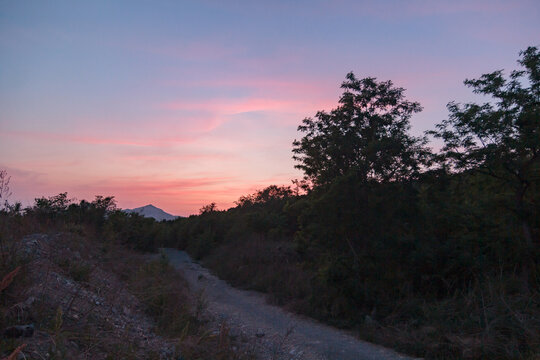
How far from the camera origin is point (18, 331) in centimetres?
391

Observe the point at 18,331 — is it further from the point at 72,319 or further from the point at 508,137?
the point at 508,137

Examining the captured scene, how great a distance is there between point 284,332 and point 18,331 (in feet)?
20.1

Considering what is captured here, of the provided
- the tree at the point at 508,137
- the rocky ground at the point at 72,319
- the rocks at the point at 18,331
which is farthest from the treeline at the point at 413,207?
the rocks at the point at 18,331

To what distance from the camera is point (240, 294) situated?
1421cm

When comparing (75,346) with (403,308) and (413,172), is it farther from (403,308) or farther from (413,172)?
(413,172)

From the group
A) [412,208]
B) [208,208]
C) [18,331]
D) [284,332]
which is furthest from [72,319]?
[208,208]

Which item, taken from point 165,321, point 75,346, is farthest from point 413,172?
point 75,346

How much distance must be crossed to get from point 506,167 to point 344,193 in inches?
173

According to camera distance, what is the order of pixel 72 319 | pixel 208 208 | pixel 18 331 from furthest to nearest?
pixel 208 208 < pixel 72 319 < pixel 18 331

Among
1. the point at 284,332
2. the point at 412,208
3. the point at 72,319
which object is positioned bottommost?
the point at 284,332

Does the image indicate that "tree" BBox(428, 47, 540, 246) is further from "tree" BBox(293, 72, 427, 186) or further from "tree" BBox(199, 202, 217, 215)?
"tree" BBox(199, 202, 217, 215)

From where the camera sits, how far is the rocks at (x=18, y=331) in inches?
152

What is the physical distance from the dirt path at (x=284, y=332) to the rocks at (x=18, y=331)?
292 cm

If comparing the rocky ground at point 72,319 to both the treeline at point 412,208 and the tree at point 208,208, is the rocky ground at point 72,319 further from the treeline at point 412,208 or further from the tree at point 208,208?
the tree at point 208,208
